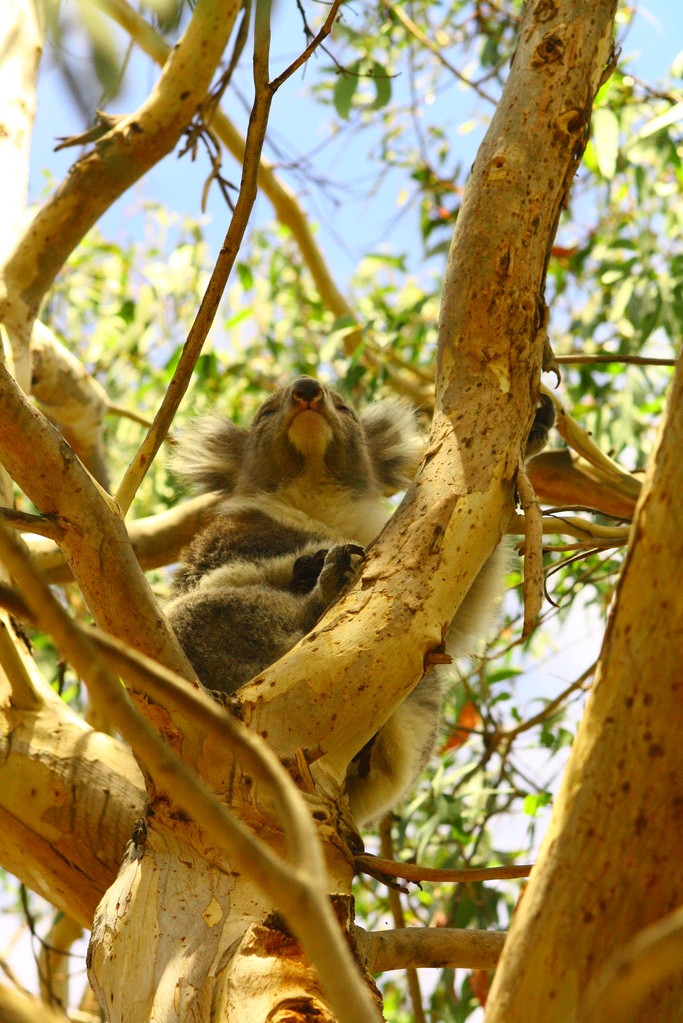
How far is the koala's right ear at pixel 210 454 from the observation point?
3715 millimetres

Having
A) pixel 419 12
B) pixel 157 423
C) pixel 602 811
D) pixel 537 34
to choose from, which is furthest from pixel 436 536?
pixel 419 12

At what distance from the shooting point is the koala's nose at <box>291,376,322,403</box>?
336cm

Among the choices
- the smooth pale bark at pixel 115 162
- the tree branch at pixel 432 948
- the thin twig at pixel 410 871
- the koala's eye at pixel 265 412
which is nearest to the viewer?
the thin twig at pixel 410 871

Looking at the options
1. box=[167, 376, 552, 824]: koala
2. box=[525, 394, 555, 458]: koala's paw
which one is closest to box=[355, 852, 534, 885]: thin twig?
box=[167, 376, 552, 824]: koala

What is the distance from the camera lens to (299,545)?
2.96m

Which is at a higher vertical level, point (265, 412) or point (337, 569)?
point (265, 412)

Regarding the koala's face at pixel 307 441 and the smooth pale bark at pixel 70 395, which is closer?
the koala's face at pixel 307 441

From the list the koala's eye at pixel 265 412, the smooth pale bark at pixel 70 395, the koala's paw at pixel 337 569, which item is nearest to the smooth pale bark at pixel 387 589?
the koala's paw at pixel 337 569

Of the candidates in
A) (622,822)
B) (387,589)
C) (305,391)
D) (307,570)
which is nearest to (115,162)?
(305,391)

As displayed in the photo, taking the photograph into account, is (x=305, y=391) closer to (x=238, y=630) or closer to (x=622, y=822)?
(x=238, y=630)

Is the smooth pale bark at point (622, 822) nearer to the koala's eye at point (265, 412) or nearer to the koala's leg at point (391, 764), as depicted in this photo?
the koala's leg at point (391, 764)

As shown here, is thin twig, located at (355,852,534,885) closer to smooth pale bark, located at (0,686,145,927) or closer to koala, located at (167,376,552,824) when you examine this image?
koala, located at (167,376,552,824)

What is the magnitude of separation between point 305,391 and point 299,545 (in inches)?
24.7

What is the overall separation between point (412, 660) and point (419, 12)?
15.4 ft
